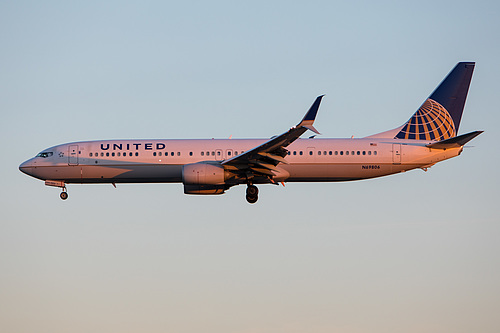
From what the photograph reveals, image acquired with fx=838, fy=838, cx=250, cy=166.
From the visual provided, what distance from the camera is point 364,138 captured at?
45.9 metres

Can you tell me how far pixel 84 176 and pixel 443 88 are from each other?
68.6ft

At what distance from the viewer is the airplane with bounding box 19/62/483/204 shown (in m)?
43.6

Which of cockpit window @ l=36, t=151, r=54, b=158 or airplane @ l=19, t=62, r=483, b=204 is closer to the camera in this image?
airplane @ l=19, t=62, r=483, b=204

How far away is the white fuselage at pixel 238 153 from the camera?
44156 millimetres

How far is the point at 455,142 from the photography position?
4350 centimetres

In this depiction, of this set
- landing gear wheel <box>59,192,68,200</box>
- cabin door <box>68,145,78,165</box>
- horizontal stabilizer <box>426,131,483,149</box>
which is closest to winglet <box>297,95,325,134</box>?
horizontal stabilizer <box>426,131,483,149</box>

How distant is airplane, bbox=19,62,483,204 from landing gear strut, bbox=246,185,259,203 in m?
0.05

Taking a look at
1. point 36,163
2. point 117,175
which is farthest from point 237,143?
point 36,163

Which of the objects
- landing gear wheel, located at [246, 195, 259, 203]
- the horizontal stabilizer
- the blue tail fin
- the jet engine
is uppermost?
the blue tail fin

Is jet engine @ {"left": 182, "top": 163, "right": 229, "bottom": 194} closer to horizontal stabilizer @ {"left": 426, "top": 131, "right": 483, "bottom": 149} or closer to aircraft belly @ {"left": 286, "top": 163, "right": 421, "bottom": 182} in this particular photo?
aircraft belly @ {"left": 286, "top": 163, "right": 421, "bottom": 182}

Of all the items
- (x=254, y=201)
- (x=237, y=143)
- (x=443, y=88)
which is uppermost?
(x=443, y=88)

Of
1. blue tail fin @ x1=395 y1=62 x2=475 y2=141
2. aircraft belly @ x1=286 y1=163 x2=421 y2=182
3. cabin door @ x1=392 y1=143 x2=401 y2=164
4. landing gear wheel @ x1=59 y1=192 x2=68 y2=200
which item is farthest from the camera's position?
blue tail fin @ x1=395 y1=62 x2=475 y2=141

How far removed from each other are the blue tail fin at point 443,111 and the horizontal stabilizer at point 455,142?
2161 mm

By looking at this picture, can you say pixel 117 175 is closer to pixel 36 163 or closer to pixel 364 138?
pixel 36 163
